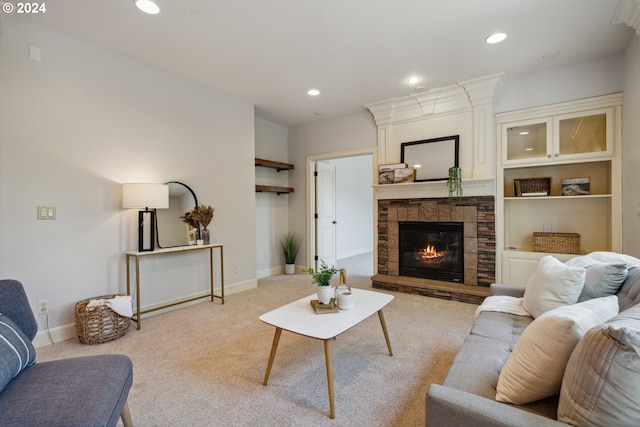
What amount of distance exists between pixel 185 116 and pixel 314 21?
1973mm

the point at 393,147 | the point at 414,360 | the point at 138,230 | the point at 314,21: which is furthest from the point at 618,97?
the point at 138,230

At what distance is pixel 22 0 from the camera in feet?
7.48

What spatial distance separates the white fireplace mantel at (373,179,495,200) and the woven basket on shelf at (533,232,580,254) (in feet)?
2.42

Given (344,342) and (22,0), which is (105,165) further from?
(344,342)

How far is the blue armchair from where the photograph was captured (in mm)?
1047

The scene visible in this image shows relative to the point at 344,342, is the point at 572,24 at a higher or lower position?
higher

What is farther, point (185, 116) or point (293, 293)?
point (293, 293)

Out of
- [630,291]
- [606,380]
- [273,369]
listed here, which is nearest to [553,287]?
[630,291]

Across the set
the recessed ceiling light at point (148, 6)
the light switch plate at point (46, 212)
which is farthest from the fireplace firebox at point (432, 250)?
the light switch plate at point (46, 212)

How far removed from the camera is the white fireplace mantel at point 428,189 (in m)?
3.78

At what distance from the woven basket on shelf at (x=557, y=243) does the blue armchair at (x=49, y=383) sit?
407 centimetres

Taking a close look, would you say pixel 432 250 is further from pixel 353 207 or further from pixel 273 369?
pixel 353 207

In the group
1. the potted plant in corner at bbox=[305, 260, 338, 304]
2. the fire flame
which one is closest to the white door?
the fire flame

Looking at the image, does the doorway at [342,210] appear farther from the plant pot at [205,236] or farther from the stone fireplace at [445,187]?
the plant pot at [205,236]
